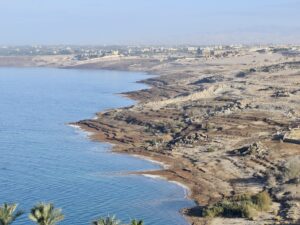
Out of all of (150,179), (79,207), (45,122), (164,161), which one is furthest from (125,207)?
(45,122)

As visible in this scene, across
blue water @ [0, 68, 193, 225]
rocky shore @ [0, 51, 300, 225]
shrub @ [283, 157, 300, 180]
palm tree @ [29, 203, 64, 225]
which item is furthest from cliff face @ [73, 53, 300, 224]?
palm tree @ [29, 203, 64, 225]

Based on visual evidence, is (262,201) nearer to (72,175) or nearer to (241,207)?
(241,207)

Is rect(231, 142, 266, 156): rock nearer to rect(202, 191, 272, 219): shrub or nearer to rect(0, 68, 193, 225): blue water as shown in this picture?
rect(0, 68, 193, 225): blue water

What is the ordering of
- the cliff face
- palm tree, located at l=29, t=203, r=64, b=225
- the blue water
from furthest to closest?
the cliff face
the blue water
palm tree, located at l=29, t=203, r=64, b=225

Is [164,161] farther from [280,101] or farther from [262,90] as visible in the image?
[262,90]

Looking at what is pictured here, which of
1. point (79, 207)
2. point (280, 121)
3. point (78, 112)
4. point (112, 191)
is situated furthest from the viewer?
point (78, 112)

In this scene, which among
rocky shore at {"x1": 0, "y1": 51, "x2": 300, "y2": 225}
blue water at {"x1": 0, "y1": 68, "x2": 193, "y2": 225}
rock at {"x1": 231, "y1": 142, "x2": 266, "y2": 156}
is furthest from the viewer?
rock at {"x1": 231, "y1": 142, "x2": 266, "y2": 156}
